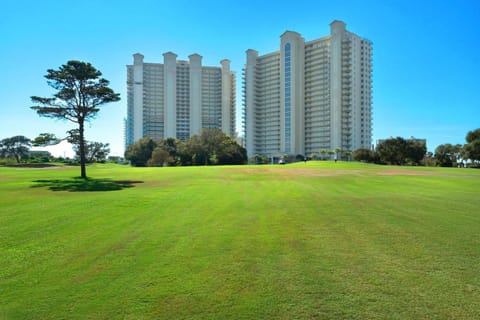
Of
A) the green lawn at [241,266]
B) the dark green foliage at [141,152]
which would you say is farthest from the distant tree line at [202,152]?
the green lawn at [241,266]

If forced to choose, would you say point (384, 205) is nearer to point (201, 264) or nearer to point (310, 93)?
point (201, 264)

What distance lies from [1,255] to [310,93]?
169699 millimetres

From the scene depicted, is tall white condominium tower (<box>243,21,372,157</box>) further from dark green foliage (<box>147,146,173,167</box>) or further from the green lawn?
the green lawn

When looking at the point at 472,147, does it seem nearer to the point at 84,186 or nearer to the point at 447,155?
the point at 447,155

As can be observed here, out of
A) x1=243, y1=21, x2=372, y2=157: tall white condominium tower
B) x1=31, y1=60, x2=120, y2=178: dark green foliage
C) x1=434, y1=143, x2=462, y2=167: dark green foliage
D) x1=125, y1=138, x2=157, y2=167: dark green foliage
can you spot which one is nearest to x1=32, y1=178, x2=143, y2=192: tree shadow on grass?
x1=31, y1=60, x2=120, y2=178: dark green foliage

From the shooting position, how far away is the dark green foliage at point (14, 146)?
12219 centimetres

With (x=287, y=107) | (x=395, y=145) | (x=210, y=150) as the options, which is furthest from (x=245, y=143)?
(x=395, y=145)

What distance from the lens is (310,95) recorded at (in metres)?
166

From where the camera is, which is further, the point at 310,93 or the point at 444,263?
the point at 310,93

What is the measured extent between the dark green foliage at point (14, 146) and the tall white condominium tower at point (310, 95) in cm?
11111

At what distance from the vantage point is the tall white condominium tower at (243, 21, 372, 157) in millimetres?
151000

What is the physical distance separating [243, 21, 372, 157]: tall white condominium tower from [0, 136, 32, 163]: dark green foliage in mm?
111114

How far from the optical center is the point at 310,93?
166250 mm

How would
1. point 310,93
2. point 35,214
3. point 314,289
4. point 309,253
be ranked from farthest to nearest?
1. point 310,93
2. point 35,214
3. point 309,253
4. point 314,289
